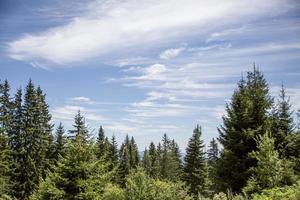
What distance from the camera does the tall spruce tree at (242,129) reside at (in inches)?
995

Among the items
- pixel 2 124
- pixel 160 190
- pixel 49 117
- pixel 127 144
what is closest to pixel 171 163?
pixel 127 144

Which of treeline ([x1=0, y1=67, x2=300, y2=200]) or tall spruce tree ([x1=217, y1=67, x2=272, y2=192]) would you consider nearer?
treeline ([x1=0, y1=67, x2=300, y2=200])

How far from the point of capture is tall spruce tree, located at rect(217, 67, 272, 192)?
25.3m

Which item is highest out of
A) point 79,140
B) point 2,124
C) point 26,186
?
point 2,124

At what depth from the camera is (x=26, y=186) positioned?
5131 cm

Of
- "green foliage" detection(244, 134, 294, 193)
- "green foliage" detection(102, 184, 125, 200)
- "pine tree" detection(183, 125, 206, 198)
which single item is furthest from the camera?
"pine tree" detection(183, 125, 206, 198)

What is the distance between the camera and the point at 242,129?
2583 centimetres

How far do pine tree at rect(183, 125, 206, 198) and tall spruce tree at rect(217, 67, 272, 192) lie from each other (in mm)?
33939

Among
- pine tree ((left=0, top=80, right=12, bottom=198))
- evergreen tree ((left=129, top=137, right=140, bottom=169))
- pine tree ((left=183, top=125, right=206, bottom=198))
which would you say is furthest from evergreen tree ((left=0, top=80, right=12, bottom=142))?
evergreen tree ((left=129, top=137, right=140, bottom=169))

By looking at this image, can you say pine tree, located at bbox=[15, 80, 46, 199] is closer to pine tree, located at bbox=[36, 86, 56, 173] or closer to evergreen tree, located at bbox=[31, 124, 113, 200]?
pine tree, located at bbox=[36, 86, 56, 173]

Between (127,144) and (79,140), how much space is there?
Answer: 80568mm

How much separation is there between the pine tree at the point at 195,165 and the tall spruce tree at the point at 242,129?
33.9m

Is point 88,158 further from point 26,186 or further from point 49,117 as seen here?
point 49,117

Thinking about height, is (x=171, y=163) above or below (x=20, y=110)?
below
